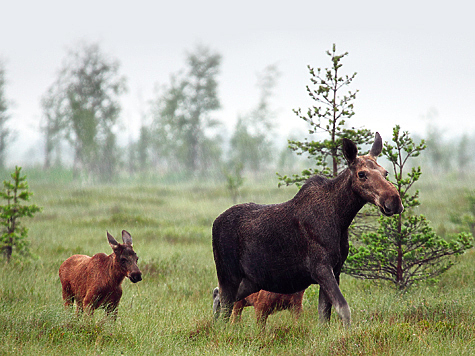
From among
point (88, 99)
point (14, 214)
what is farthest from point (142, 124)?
point (14, 214)

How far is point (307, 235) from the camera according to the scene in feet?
15.6

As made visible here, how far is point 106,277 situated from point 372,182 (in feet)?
11.9

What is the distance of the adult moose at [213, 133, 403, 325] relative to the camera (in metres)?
4.50

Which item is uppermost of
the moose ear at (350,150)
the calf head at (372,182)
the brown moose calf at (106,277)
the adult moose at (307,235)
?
the moose ear at (350,150)

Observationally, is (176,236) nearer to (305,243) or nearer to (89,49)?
(305,243)

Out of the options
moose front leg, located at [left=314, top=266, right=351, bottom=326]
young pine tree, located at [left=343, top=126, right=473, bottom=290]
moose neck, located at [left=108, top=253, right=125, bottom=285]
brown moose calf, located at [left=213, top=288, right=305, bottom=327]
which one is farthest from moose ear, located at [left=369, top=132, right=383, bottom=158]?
moose neck, located at [left=108, top=253, right=125, bottom=285]

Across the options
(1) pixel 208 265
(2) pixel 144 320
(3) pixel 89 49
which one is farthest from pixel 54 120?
(2) pixel 144 320

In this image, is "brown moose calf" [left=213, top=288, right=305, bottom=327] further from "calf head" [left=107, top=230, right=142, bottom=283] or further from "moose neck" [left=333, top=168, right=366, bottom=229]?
"moose neck" [left=333, top=168, right=366, bottom=229]

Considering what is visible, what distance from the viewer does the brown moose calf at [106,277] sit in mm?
5684

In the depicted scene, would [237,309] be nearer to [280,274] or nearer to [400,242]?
[280,274]

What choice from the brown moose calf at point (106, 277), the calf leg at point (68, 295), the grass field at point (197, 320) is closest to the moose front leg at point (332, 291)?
the grass field at point (197, 320)

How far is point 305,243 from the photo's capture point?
15.6 feet

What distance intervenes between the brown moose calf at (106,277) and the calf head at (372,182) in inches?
114

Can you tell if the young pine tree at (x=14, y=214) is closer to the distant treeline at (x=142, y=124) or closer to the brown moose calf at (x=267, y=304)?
the brown moose calf at (x=267, y=304)
